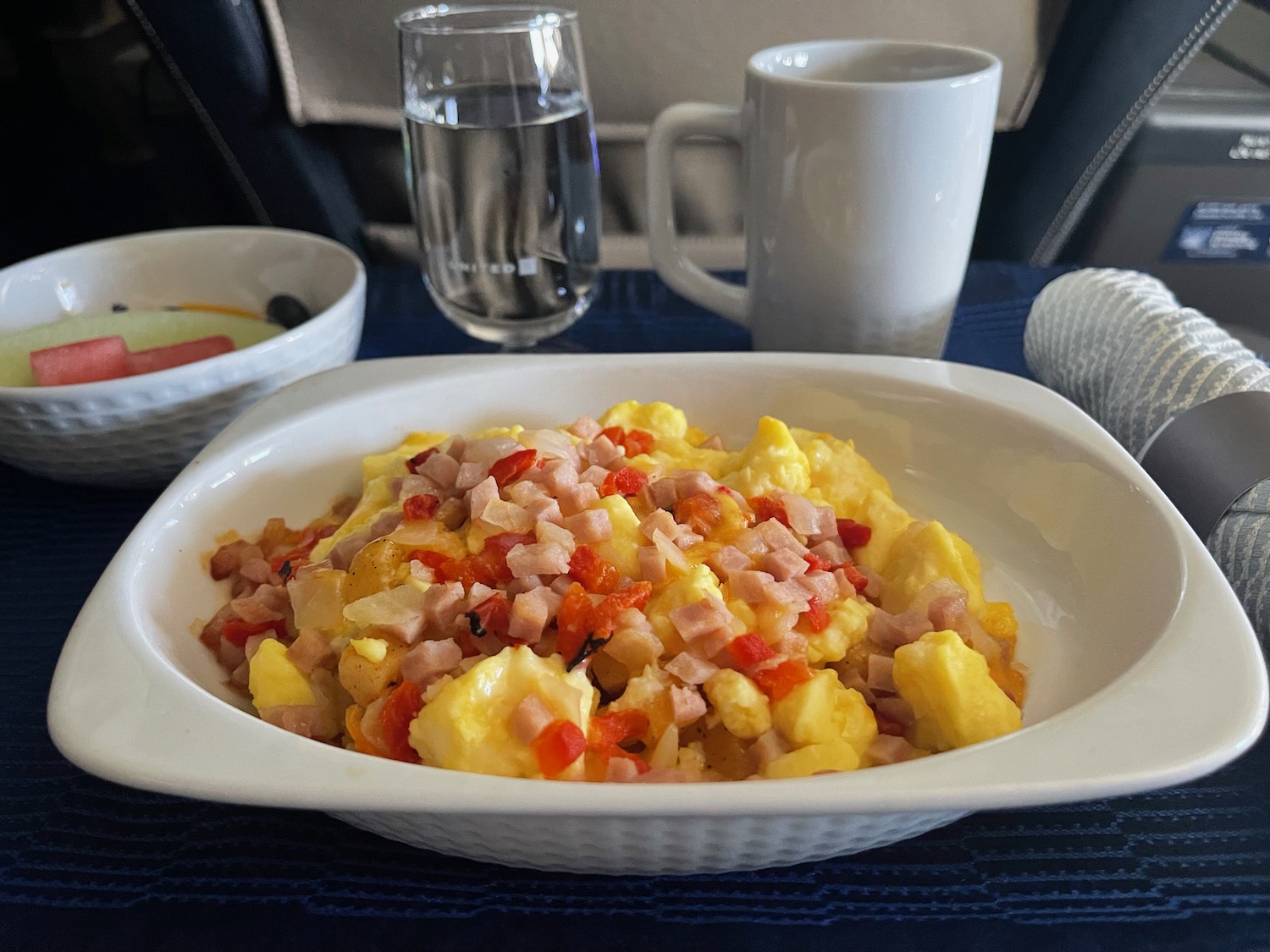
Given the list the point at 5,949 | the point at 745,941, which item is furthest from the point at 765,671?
the point at 5,949

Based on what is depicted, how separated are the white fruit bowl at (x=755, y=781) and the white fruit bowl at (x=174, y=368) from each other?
0.24ft

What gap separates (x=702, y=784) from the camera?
1.57 feet

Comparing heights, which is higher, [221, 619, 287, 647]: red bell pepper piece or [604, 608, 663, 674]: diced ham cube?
[604, 608, 663, 674]: diced ham cube

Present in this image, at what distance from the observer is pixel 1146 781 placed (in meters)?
0.47

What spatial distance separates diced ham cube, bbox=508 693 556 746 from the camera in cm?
56

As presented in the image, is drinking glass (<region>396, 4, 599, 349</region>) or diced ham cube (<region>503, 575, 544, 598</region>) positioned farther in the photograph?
drinking glass (<region>396, 4, 599, 349</region>)

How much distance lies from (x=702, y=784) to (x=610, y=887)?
7.1 inches

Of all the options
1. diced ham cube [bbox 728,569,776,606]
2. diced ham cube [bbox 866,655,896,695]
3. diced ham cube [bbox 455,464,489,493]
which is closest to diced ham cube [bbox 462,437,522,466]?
diced ham cube [bbox 455,464,489,493]

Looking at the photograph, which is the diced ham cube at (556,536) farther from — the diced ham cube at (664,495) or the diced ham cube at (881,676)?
the diced ham cube at (881,676)

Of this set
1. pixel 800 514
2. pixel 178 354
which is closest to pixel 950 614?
pixel 800 514

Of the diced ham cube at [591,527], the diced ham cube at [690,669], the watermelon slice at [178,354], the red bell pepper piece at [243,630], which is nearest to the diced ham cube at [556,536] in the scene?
the diced ham cube at [591,527]

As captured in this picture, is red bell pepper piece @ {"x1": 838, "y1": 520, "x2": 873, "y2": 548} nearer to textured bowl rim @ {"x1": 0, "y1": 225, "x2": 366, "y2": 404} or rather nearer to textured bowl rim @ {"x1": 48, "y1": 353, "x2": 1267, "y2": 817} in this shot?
textured bowl rim @ {"x1": 48, "y1": 353, "x2": 1267, "y2": 817}

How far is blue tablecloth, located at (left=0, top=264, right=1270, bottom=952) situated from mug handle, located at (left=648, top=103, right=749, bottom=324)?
27.9 inches

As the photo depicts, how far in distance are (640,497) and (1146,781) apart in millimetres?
415
